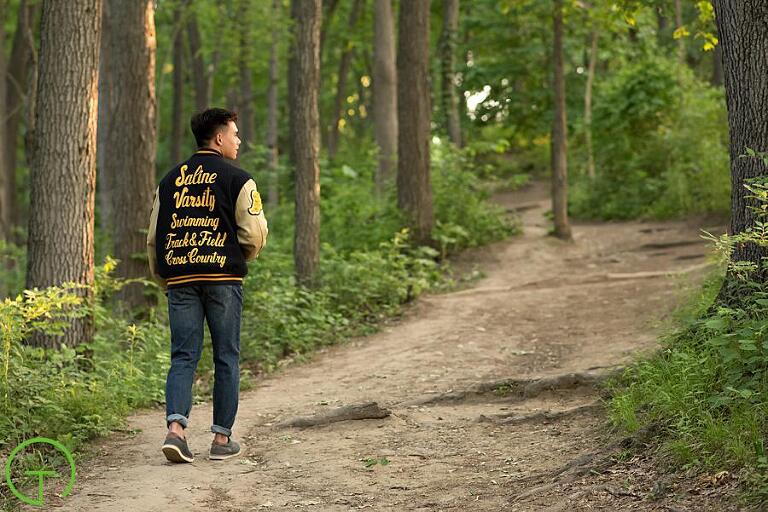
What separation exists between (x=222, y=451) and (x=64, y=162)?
11.0 ft

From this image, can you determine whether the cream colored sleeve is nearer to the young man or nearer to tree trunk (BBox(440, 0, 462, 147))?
the young man

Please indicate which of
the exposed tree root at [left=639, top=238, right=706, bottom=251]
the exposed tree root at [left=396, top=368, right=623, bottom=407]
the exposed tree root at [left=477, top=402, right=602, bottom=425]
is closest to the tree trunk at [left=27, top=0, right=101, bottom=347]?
the exposed tree root at [left=396, top=368, right=623, bottom=407]

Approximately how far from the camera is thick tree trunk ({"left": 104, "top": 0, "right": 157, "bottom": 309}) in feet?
43.0

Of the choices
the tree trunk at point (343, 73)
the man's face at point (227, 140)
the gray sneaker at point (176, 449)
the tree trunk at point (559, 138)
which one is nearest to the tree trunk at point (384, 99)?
the tree trunk at point (559, 138)

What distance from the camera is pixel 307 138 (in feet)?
44.0

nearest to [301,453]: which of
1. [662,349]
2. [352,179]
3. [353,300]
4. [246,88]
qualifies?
[662,349]

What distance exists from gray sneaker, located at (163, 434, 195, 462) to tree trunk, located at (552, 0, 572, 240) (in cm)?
1437

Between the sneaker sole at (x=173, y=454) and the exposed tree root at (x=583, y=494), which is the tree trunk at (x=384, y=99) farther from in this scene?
the exposed tree root at (x=583, y=494)

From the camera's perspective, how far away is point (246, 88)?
29000mm

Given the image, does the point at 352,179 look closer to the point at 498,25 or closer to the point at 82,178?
the point at 498,25

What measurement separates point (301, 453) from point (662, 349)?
289 centimetres

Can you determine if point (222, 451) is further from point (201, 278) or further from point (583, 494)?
point (583, 494)

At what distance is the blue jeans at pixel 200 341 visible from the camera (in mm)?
6742

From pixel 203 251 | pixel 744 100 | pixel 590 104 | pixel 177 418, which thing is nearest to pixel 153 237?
pixel 203 251
